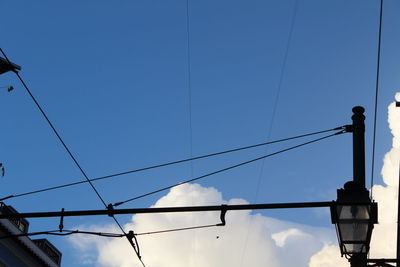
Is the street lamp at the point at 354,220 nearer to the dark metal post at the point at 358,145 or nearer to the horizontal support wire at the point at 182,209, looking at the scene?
the horizontal support wire at the point at 182,209

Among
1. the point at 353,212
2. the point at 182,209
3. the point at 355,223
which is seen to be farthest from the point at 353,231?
the point at 182,209

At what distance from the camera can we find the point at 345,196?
25.3 ft

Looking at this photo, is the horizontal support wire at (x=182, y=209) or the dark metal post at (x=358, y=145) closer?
the horizontal support wire at (x=182, y=209)

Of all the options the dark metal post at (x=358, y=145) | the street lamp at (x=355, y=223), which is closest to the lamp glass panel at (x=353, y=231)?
the street lamp at (x=355, y=223)

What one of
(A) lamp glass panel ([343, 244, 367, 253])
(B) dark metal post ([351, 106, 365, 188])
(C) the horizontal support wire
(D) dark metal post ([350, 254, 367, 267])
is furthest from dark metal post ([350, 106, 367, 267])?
(A) lamp glass panel ([343, 244, 367, 253])

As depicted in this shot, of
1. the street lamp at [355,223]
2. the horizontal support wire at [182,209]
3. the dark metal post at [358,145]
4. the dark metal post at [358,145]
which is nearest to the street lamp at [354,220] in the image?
the street lamp at [355,223]

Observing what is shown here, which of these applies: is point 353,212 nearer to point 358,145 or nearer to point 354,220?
point 354,220

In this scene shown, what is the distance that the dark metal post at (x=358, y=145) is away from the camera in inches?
368

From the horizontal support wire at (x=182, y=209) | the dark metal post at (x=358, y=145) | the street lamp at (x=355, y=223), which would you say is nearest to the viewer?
the street lamp at (x=355, y=223)

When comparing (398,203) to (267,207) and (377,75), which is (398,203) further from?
(267,207)

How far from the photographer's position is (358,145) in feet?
31.9

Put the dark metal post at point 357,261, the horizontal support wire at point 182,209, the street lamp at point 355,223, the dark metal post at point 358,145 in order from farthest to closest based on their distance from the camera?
1. the dark metal post at point 358,145
2. the horizontal support wire at point 182,209
3. the dark metal post at point 357,261
4. the street lamp at point 355,223

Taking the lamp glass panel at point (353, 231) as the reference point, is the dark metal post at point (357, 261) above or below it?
below

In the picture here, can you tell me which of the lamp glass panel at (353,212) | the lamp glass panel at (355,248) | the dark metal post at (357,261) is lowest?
the dark metal post at (357,261)
